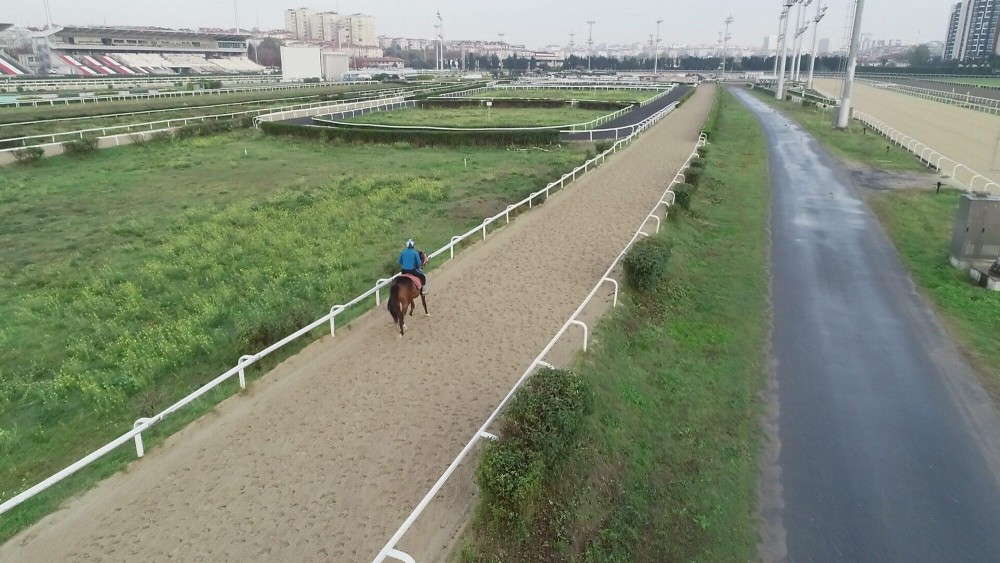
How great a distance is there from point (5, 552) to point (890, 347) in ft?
41.7

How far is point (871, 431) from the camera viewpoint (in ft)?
28.1

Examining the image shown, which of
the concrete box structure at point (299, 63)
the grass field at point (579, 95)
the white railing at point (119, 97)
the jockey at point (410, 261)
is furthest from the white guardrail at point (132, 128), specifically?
the concrete box structure at point (299, 63)

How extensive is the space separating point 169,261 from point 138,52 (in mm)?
127162

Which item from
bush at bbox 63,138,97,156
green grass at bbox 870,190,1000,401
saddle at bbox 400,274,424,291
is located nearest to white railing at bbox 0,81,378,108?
bush at bbox 63,138,97,156

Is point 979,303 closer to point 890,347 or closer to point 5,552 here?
point 890,347

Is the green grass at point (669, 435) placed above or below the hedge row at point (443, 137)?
below

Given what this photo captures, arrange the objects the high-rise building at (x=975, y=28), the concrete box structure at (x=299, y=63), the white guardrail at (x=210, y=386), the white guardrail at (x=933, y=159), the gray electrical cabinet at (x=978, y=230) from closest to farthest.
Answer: the white guardrail at (x=210, y=386)
the gray electrical cabinet at (x=978, y=230)
the white guardrail at (x=933, y=159)
the concrete box structure at (x=299, y=63)
the high-rise building at (x=975, y=28)

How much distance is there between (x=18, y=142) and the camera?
30.2 metres

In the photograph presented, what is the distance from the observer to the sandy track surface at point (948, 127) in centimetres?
2866

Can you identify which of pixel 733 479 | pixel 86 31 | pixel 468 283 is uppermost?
pixel 86 31

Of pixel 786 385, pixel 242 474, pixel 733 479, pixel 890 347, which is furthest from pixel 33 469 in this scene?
pixel 890 347

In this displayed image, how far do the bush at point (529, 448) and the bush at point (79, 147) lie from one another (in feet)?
104

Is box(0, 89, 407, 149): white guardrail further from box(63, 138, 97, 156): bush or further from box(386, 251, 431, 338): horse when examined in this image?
box(386, 251, 431, 338): horse

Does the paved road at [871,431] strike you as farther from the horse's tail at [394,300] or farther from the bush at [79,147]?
the bush at [79,147]
